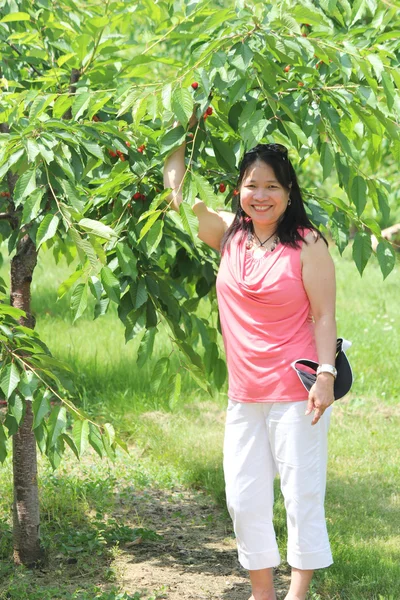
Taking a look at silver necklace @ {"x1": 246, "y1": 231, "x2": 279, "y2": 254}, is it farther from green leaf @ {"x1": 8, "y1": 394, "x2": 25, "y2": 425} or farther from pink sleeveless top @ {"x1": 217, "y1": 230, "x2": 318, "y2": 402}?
green leaf @ {"x1": 8, "y1": 394, "x2": 25, "y2": 425}

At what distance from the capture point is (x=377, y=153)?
2.95 metres

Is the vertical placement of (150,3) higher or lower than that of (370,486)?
higher

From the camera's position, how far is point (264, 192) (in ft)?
8.98

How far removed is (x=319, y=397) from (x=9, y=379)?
3.03 feet

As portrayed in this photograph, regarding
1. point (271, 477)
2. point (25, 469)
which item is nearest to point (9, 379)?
point (271, 477)

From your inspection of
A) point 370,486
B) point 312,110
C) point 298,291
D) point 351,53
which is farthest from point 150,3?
point 370,486

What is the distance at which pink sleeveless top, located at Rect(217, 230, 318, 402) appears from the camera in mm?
2676

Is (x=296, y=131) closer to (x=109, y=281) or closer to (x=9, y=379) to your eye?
(x=109, y=281)

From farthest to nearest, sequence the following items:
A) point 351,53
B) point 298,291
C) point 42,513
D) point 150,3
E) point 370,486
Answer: point 370,486 → point 42,513 → point 150,3 → point 298,291 → point 351,53

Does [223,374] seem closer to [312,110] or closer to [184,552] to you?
[184,552]

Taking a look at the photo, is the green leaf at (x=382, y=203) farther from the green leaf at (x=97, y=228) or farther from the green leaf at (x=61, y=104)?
the green leaf at (x=61, y=104)

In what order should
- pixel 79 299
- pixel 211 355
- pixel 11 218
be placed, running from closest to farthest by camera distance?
pixel 79 299 → pixel 11 218 → pixel 211 355

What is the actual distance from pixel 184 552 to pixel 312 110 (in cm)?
198

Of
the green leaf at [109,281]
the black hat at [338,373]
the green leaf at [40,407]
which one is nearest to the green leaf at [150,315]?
the green leaf at [109,281]
